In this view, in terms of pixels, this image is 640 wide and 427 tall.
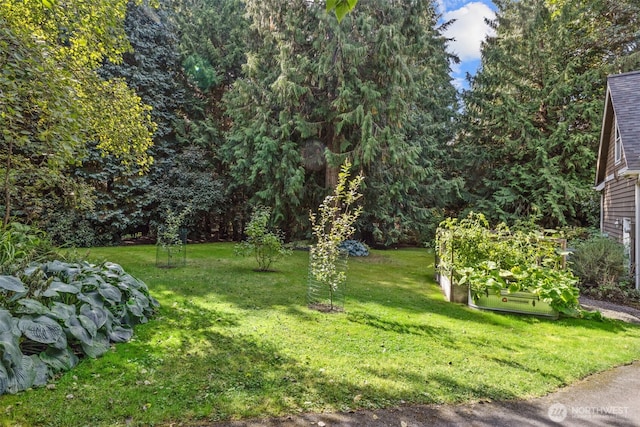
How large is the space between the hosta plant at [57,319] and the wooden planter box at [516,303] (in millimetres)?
5147

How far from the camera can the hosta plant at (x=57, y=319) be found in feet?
9.53

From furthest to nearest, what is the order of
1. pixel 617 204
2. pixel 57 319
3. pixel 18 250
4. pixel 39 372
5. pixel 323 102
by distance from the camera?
pixel 323 102, pixel 617 204, pixel 18 250, pixel 57 319, pixel 39 372

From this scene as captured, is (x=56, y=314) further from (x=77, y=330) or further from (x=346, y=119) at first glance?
(x=346, y=119)

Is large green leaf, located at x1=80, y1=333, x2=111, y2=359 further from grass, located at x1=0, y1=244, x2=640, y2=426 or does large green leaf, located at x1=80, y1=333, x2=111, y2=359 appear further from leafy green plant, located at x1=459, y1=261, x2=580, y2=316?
leafy green plant, located at x1=459, y1=261, x2=580, y2=316

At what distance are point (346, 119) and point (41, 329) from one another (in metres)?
9.51

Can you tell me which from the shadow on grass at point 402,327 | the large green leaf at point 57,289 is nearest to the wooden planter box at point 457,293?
the shadow on grass at point 402,327

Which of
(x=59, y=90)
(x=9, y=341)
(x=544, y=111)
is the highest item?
(x=544, y=111)

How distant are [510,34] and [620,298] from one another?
49.4 ft

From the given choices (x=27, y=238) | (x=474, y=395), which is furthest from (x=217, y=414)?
(x=27, y=238)

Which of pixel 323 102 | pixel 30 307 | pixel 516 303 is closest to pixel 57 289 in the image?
pixel 30 307

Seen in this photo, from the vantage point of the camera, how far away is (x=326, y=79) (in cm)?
1199

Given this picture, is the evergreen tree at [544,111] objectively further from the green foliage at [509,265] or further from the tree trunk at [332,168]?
the green foliage at [509,265]

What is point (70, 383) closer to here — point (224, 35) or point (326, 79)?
point (326, 79)

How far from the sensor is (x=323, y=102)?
12172 mm
